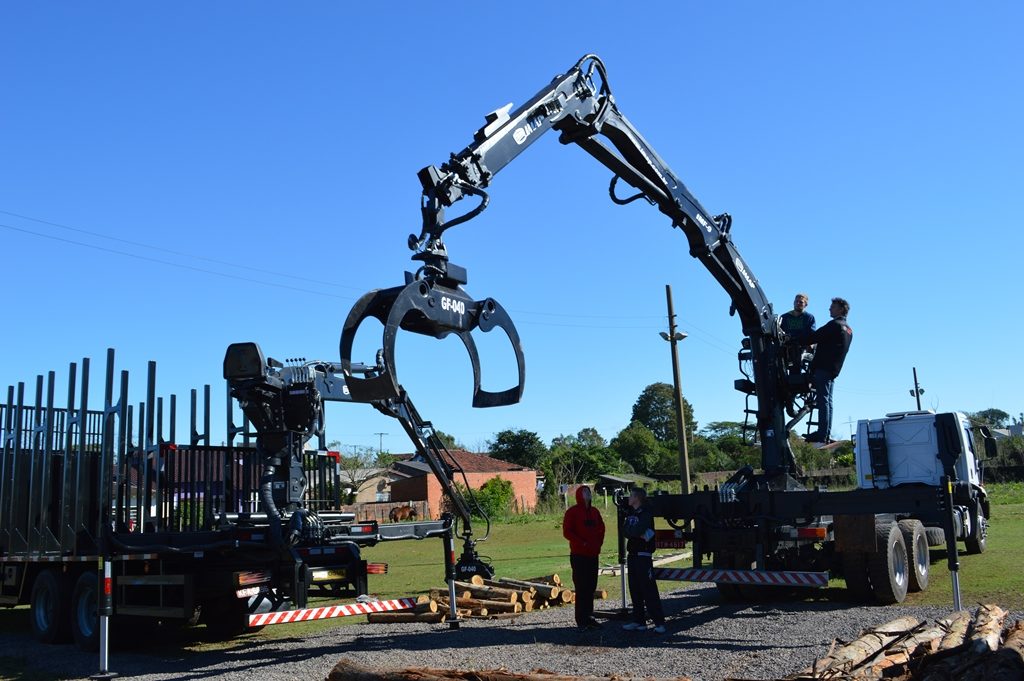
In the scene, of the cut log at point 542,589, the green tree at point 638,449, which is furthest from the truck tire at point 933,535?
the green tree at point 638,449

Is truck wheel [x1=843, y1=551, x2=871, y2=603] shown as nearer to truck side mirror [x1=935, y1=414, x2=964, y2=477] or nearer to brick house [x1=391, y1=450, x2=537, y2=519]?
truck side mirror [x1=935, y1=414, x2=964, y2=477]

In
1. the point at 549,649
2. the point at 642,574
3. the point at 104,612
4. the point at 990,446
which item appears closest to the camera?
the point at 549,649

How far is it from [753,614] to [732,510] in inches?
52.2

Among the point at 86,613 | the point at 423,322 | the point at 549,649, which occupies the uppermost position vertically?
the point at 423,322

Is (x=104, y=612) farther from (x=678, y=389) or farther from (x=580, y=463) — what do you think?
(x=580, y=463)

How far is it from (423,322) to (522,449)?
74751 millimetres

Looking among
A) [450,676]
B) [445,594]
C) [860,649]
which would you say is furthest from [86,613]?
[860,649]

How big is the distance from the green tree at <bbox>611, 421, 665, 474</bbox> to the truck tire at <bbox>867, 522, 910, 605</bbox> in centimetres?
7486

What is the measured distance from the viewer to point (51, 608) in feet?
40.7

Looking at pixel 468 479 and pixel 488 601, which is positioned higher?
pixel 468 479

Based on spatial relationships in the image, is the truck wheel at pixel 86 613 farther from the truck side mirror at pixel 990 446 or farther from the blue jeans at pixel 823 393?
the truck side mirror at pixel 990 446

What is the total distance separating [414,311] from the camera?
8039 mm

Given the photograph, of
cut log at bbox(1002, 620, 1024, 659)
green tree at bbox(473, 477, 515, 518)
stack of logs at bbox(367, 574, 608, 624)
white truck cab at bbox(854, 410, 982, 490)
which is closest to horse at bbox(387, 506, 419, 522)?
green tree at bbox(473, 477, 515, 518)

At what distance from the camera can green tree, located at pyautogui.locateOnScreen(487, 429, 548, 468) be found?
81.8 metres
